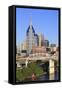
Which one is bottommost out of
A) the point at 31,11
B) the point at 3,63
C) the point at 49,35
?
the point at 3,63

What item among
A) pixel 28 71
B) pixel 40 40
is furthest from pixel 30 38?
pixel 28 71

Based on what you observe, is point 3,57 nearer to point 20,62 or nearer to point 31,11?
point 20,62

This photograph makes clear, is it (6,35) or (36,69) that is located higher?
(6,35)

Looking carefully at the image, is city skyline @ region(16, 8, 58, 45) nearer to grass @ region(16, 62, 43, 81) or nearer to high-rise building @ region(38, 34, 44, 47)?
high-rise building @ region(38, 34, 44, 47)

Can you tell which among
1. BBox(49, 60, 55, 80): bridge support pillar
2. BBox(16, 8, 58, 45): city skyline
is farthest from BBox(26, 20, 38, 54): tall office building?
BBox(49, 60, 55, 80): bridge support pillar

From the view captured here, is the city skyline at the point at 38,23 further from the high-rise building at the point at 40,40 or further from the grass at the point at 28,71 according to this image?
the grass at the point at 28,71

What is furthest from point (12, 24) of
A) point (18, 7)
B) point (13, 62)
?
Result: point (13, 62)
